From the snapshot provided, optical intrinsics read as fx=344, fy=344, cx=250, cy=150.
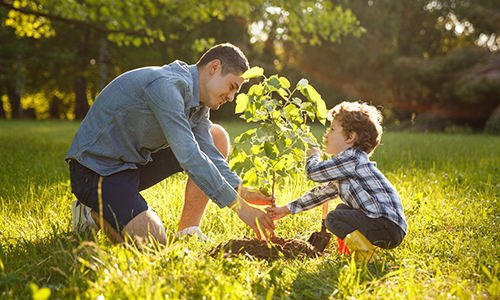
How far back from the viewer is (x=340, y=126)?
8.20ft

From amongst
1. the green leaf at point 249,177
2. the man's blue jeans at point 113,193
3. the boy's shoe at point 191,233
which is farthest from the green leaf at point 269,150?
the man's blue jeans at point 113,193

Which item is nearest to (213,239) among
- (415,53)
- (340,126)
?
(340,126)

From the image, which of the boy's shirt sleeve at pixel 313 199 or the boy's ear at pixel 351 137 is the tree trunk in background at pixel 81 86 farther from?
the boy's ear at pixel 351 137

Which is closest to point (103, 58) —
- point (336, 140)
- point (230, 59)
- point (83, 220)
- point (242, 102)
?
point (83, 220)

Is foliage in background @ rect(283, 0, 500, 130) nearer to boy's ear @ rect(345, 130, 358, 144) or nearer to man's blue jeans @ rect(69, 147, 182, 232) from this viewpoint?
boy's ear @ rect(345, 130, 358, 144)

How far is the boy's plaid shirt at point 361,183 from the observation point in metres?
2.29

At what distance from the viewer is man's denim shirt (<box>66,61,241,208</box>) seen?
7.12ft

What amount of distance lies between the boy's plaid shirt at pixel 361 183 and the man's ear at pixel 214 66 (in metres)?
0.94

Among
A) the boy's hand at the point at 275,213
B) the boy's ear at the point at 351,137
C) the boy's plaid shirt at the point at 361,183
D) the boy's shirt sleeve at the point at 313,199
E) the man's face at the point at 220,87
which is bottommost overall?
the boy's hand at the point at 275,213

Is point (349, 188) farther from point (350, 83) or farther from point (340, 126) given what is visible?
point (350, 83)

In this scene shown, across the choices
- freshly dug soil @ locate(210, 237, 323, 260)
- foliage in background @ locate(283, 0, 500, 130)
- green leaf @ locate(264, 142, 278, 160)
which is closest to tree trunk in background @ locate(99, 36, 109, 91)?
foliage in background @ locate(283, 0, 500, 130)

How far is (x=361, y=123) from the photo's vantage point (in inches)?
95.3

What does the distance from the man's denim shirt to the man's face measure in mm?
94

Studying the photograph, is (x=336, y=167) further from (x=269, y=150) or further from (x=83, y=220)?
(x=83, y=220)
